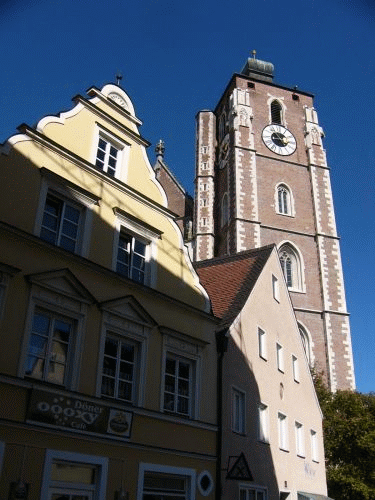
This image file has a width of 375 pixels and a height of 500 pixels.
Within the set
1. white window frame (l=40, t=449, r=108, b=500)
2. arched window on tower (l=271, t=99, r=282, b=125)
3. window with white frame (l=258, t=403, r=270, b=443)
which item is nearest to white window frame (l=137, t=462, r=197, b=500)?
white window frame (l=40, t=449, r=108, b=500)

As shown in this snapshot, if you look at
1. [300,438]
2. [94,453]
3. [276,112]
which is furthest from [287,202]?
[94,453]

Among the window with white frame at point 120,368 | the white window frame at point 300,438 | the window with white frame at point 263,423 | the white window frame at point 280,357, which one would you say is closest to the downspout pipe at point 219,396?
the window with white frame at point 263,423

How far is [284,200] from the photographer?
46719mm

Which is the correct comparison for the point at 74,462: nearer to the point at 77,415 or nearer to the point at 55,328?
the point at 77,415

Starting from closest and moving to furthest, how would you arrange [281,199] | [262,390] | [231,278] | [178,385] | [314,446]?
[178,385]
[262,390]
[231,278]
[314,446]
[281,199]

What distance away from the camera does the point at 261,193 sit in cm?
4562

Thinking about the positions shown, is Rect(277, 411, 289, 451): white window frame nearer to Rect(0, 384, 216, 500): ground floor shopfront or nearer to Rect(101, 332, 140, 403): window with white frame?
Rect(0, 384, 216, 500): ground floor shopfront

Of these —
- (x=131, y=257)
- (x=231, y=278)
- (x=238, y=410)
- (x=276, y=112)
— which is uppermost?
(x=276, y=112)

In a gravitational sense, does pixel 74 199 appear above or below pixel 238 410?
above

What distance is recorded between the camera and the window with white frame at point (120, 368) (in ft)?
37.1

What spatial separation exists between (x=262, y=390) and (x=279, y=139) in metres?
37.6

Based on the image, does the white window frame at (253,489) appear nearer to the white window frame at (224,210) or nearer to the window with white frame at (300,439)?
the window with white frame at (300,439)

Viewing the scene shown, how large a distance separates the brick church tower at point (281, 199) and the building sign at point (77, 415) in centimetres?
2928

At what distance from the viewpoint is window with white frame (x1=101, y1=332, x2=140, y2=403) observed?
11.3 metres
